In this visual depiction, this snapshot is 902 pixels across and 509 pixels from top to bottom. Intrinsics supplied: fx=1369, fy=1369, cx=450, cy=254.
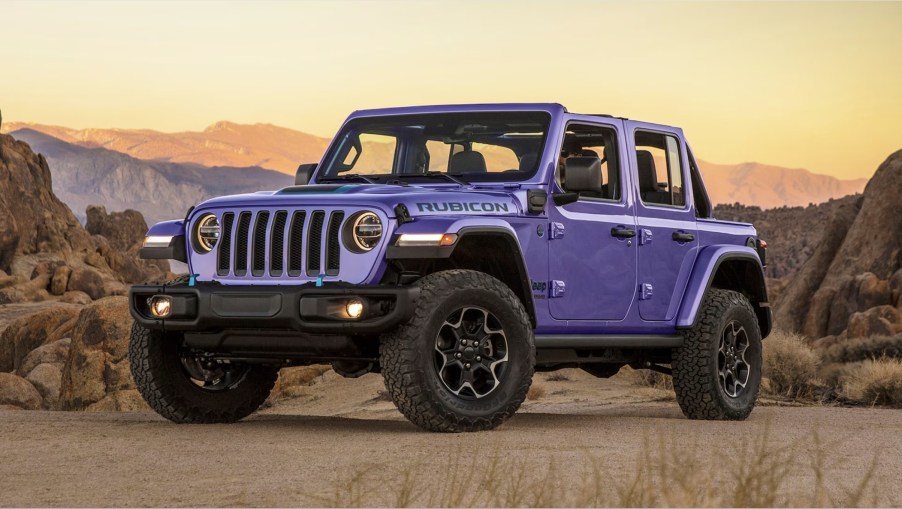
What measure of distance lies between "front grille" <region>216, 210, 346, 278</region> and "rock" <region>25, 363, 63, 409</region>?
59.1 feet

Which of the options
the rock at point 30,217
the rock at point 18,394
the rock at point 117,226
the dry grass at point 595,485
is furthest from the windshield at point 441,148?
the rock at point 117,226

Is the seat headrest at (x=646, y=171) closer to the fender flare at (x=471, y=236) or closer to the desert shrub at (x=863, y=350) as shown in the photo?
the fender flare at (x=471, y=236)

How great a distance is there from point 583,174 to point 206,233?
8.87 ft

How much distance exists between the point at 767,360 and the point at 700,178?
7.24 metres

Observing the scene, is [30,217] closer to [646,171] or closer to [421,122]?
[421,122]

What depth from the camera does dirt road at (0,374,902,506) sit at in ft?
21.7

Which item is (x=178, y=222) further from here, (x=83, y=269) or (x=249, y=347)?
(x=83, y=269)

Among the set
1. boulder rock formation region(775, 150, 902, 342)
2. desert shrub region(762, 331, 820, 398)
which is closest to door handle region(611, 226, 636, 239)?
desert shrub region(762, 331, 820, 398)

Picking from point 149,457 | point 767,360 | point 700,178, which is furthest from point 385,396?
point 149,457

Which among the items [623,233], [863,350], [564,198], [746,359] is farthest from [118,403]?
[863,350]

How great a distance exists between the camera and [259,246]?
9.26 m

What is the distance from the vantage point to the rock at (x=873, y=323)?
37.8 m

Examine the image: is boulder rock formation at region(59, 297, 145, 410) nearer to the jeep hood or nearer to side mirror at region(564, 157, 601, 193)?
the jeep hood

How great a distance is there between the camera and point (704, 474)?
7.14m
